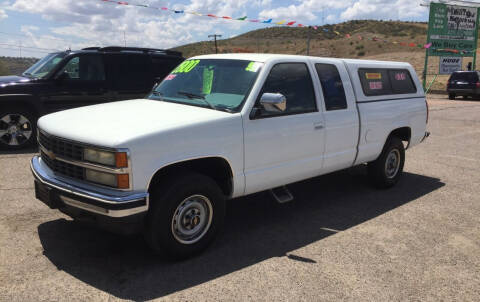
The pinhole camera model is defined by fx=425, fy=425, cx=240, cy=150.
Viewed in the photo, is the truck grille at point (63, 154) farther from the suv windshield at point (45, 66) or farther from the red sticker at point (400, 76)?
the suv windshield at point (45, 66)

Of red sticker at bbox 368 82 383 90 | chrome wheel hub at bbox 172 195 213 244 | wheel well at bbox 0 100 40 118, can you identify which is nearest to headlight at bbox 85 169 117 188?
chrome wheel hub at bbox 172 195 213 244

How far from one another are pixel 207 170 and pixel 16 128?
18.2 ft

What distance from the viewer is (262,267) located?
378cm

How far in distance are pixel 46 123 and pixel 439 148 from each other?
8.20 meters

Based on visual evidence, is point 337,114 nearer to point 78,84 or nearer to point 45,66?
point 78,84

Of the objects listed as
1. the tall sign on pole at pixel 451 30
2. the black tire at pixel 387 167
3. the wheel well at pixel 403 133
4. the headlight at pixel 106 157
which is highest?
the tall sign on pole at pixel 451 30

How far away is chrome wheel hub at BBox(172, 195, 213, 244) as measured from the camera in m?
3.76

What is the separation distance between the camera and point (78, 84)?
28.0 ft

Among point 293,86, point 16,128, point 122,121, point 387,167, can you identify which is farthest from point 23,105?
point 387,167

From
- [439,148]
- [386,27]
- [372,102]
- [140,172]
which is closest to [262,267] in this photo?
[140,172]

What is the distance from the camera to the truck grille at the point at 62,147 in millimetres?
3541

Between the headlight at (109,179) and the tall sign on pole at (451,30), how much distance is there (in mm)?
24945

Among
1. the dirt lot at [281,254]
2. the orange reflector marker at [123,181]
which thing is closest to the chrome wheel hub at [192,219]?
the dirt lot at [281,254]

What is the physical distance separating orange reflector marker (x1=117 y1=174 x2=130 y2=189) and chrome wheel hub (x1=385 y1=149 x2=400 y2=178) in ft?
13.8
